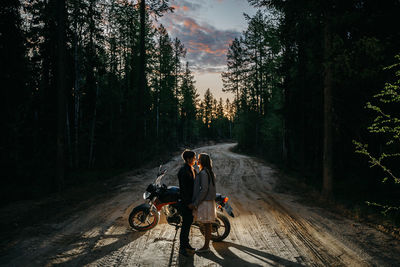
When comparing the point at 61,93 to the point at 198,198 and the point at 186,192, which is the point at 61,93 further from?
the point at 198,198

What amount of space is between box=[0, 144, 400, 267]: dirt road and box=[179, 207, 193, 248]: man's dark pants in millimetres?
306

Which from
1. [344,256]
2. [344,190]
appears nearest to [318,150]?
[344,190]

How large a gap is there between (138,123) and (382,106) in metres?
14.6

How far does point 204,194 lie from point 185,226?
83 cm

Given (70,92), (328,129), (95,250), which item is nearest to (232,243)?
(95,250)

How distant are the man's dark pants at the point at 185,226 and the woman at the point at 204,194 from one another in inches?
6.9

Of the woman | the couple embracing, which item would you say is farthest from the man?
the woman

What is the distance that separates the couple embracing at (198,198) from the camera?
4809mm

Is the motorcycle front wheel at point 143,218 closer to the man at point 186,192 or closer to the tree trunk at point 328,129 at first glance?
the man at point 186,192

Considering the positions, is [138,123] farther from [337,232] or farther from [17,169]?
[337,232]

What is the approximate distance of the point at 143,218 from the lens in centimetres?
599

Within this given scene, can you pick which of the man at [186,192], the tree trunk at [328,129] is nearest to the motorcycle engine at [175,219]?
the man at [186,192]

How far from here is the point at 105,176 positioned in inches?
563

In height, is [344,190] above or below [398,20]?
below
